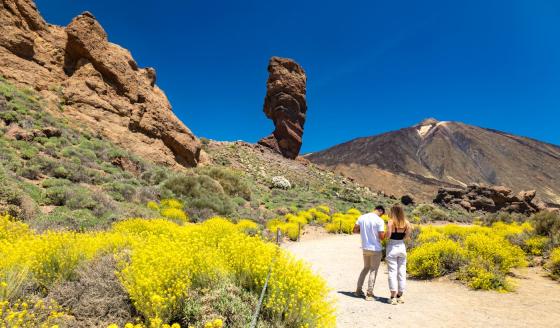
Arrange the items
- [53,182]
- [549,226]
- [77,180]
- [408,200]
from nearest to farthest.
Answer: [53,182] < [549,226] < [77,180] < [408,200]

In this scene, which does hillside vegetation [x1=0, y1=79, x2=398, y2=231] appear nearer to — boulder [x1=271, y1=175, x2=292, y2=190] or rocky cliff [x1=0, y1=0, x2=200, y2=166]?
rocky cliff [x1=0, y1=0, x2=200, y2=166]

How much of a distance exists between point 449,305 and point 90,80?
23.3 m

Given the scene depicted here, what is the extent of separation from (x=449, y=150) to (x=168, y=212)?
161491 mm

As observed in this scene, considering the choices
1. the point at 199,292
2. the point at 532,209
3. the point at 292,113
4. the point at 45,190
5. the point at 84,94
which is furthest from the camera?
the point at 292,113

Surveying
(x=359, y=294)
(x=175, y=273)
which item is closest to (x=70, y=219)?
(x=175, y=273)

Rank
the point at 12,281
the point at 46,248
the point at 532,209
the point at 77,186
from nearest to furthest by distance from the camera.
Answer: the point at 12,281
the point at 46,248
the point at 77,186
the point at 532,209

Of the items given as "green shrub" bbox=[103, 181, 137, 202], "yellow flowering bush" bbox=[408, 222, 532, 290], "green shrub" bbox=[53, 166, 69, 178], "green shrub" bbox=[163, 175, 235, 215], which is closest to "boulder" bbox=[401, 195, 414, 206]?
"green shrub" bbox=[163, 175, 235, 215]

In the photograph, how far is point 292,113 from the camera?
50000mm

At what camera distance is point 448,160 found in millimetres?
143250

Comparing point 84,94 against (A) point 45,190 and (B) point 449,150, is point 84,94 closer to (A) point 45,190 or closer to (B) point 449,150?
(A) point 45,190

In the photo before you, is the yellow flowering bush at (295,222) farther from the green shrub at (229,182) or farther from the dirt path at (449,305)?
the dirt path at (449,305)

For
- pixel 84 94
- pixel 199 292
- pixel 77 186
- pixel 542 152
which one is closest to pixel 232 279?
pixel 199 292

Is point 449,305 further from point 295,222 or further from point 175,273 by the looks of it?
point 295,222

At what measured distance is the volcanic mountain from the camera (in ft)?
369
